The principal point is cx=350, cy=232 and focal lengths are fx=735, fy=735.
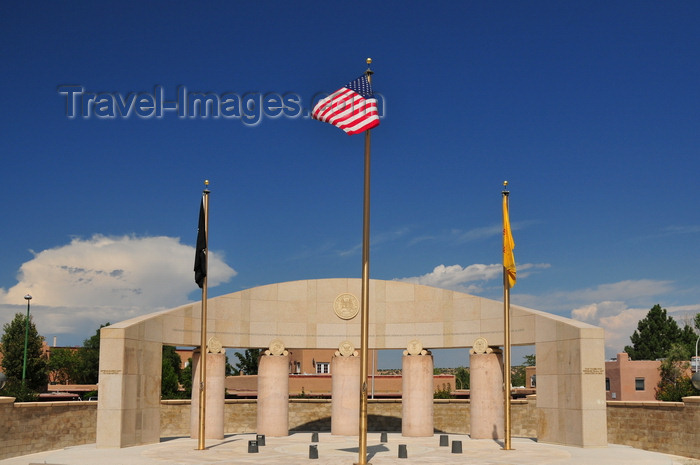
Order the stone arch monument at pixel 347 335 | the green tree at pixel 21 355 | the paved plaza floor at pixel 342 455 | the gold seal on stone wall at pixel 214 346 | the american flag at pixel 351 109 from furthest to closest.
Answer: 1. the green tree at pixel 21 355
2. the gold seal on stone wall at pixel 214 346
3. the stone arch monument at pixel 347 335
4. the paved plaza floor at pixel 342 455
5. the american flag at pixel 351 109

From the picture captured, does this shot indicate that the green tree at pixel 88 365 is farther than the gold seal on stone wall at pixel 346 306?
Yes

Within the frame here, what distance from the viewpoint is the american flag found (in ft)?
89.9

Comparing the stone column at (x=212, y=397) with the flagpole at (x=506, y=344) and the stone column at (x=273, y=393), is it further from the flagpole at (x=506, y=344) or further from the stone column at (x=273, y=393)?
the flagpole at (x=506, y=344)

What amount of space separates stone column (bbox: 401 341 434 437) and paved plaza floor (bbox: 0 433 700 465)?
373 centimetres

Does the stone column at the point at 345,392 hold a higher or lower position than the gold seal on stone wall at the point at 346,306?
lower

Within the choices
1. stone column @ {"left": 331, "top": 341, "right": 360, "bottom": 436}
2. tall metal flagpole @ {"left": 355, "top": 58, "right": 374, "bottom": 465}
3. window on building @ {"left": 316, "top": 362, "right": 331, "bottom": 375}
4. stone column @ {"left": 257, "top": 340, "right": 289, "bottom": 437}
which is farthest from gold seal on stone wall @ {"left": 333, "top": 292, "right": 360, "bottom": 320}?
window on building @ {"left": 316, "top": 362, "right": 331, "bottom": 375}

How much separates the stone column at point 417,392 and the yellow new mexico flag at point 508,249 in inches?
392

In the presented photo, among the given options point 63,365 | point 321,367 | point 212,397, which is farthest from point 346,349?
point 63,365

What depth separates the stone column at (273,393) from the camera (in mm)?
46156

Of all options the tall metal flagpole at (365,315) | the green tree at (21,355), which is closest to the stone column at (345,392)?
→ the tall metal flagpole at (365,315)

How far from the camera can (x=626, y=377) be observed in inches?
3374

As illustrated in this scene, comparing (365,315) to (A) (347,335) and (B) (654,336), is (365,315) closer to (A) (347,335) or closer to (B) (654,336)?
(A) (347,335)

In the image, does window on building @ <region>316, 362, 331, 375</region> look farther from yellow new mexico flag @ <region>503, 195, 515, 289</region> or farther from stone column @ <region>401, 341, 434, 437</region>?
yellow new mexico flag @ <region>503, 195, 515, 289</region>

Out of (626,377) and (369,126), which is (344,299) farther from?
(626,377)
